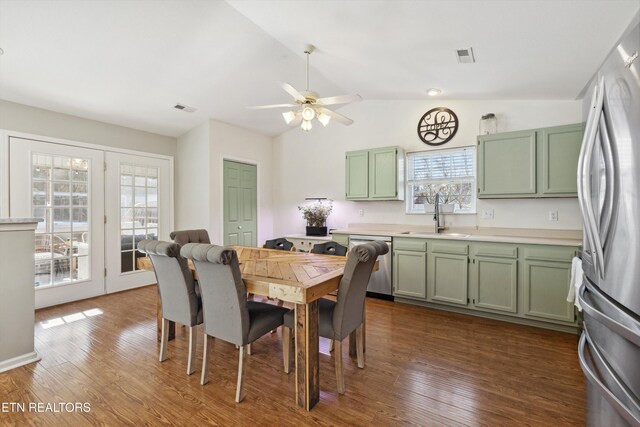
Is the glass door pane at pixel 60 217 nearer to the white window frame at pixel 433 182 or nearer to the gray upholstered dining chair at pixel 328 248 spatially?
the gray upholstered dining chair at pixel 328 248

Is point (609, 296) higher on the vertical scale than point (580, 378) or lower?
higher

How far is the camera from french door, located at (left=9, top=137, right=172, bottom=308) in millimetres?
3734

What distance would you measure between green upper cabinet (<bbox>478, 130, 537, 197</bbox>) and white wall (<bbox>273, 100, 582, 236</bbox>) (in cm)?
34

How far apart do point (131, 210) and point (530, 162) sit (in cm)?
540

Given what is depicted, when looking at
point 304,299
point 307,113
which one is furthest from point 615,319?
point 307,113

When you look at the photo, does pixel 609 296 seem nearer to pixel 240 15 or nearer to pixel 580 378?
pixel 580 378

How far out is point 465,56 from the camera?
268 centimetres

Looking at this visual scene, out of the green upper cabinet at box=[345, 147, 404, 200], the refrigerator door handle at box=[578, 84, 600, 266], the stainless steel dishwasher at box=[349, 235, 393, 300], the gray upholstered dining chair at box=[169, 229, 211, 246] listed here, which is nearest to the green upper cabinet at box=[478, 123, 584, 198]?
the green upper cabinet at box=[345, 147, 404, 200]

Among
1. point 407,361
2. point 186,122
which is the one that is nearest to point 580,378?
point 407,361

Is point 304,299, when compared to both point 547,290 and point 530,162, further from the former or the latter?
point 530,162

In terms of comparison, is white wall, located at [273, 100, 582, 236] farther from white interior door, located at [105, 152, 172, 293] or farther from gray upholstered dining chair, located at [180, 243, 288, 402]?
gray upholstered dining chair, located at [180, 243, 288, 402]

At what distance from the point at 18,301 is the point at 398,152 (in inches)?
170

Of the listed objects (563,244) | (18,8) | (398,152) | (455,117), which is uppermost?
(18,8)

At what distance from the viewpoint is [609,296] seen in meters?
1.10
